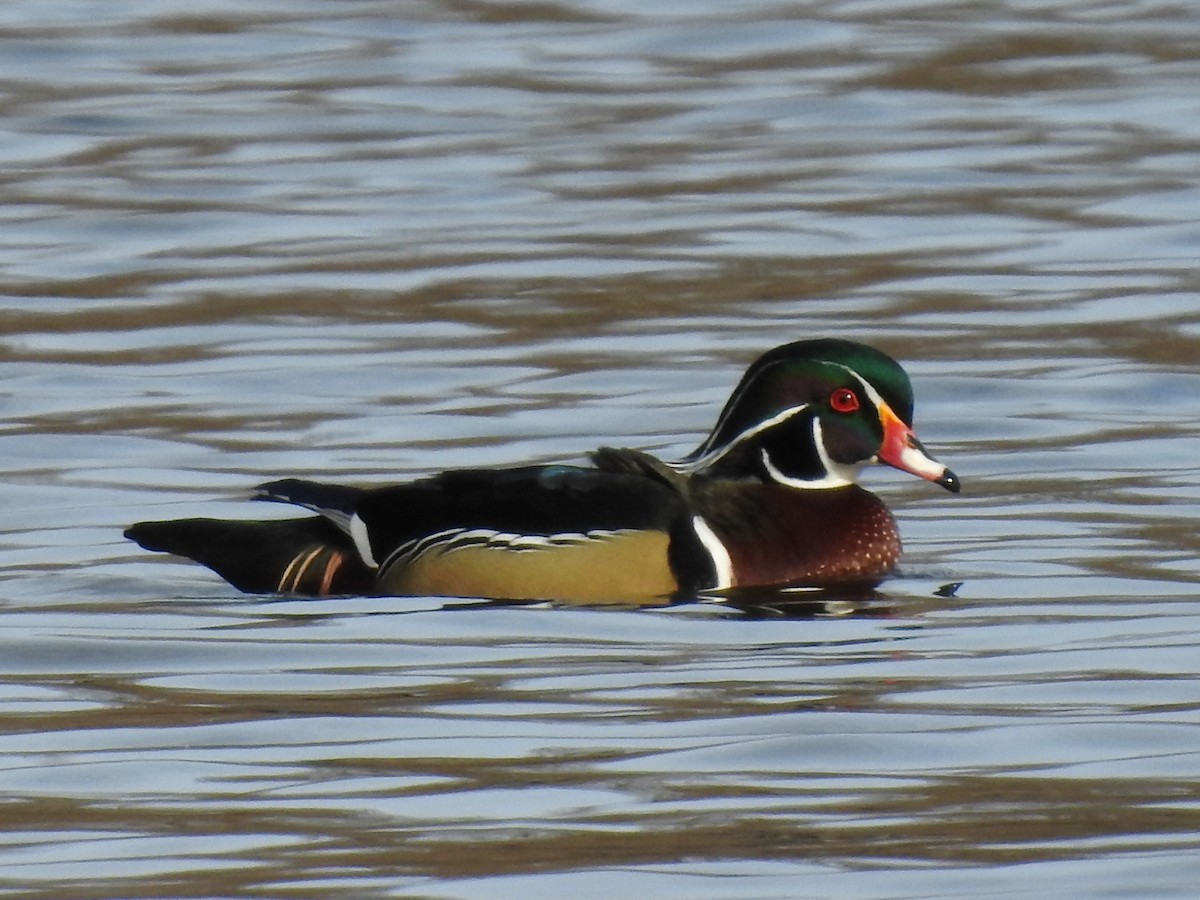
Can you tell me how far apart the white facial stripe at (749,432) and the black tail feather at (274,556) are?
1.01 m

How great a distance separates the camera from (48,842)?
6.07 metres

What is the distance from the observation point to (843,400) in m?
9.36

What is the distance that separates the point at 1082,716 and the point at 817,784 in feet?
2.88

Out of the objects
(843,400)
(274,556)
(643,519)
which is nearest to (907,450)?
(843,400)

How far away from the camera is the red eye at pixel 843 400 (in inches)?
368

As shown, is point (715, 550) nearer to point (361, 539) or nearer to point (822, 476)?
point (822, 476)

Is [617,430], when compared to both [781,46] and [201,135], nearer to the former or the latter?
[201,135]

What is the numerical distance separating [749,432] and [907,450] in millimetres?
436

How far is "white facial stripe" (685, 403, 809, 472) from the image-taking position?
9320mm

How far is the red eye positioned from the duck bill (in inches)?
3.2

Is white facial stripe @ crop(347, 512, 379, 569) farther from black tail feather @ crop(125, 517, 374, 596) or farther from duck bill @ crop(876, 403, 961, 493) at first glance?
duck bill @ crop(876, 403, 961, 493)

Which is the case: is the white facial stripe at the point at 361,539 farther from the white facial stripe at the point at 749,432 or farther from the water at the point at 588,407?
the white facial stripe at the point at 749,432

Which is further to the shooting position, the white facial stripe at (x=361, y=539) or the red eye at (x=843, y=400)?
the red eye at (x=843, y=400)

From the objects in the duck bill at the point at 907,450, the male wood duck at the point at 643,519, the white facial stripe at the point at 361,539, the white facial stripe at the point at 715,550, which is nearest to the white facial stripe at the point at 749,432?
the male wood duck at the point at 643,519
